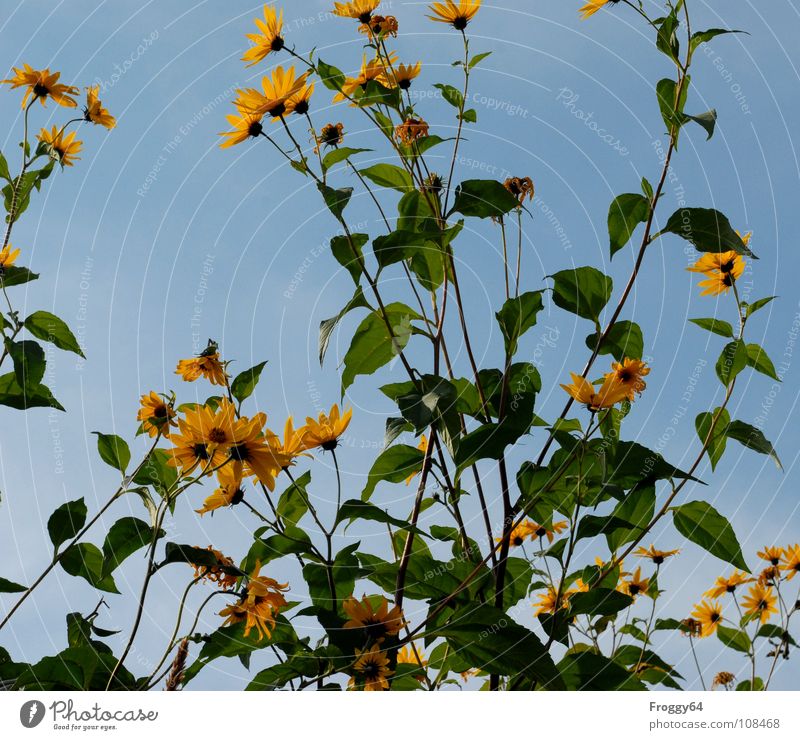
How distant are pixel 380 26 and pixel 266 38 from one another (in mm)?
185

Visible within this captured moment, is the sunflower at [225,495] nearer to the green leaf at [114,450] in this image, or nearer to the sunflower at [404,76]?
the green leaf at [114,450]

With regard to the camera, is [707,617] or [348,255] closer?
[348,255]

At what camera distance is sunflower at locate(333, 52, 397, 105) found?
1.27 meters

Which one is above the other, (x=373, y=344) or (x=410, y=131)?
(x=410, y=131)

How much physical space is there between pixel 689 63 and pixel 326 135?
0.56 meters

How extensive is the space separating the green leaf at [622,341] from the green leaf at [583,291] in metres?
Answer: 0.04

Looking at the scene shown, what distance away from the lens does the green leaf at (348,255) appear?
104cm

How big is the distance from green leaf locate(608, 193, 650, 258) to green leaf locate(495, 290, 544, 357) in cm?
14

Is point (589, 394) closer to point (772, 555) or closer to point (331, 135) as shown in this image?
point (331, 135)

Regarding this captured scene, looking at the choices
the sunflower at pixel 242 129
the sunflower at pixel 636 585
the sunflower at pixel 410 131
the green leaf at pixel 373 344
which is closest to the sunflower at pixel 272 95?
the sunflower at pixel 242 129

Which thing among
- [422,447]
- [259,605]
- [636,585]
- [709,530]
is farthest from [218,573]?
[636,585]

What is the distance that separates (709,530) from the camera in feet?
3.77
